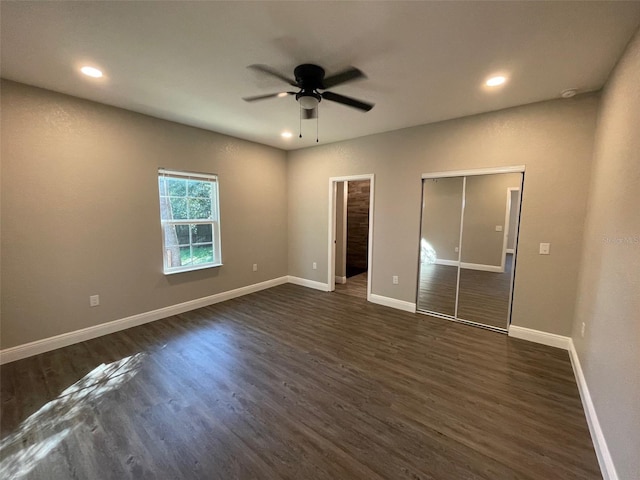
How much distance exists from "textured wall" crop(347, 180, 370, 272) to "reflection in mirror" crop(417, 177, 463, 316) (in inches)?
105

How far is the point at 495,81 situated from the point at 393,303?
3.06 metres

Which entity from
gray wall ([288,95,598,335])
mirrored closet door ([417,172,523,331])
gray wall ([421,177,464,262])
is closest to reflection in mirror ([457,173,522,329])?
mirrored closet door ([417,172,523,331])

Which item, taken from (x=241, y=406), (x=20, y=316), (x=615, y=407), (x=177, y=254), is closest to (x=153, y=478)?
(x=241, y=406)

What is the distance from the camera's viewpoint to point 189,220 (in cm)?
395

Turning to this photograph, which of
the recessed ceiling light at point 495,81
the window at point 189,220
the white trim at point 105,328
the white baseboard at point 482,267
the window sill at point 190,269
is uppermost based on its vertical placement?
the recessed ceiling light at point 495,81

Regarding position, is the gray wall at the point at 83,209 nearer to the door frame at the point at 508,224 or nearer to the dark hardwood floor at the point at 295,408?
the dark hardwood floor at the point at 295,408

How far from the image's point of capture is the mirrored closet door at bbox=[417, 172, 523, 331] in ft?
10.9

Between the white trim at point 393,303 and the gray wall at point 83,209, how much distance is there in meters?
2.68

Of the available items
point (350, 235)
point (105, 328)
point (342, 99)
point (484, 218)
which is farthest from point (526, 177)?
point (105, 328)

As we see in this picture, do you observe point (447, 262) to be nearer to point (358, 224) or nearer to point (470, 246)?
point (470, 246)

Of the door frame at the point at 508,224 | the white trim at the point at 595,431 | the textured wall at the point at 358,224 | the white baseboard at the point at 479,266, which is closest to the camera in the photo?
the white trim at the point at 595,431

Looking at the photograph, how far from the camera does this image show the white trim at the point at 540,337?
2891mm

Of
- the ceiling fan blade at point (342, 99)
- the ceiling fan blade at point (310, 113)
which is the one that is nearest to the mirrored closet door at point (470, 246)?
the ceiling fan blade at point (342, 99)

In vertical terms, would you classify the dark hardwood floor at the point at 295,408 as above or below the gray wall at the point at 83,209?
below
